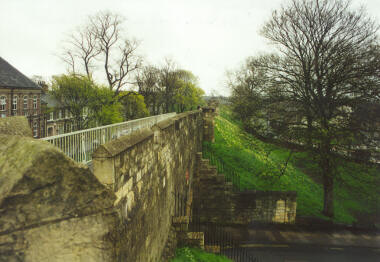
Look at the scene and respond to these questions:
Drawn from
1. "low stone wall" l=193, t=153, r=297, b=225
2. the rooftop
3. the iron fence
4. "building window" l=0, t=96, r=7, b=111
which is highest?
the rooftop

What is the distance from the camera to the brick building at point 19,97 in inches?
1141

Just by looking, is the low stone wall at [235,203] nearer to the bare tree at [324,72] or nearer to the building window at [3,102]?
the bare tree at [324,72]

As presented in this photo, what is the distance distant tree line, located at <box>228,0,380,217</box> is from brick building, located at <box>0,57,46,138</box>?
25822 mm

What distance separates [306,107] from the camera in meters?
12.5

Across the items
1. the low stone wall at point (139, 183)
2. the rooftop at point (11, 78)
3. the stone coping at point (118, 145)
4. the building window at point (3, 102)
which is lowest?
the low stone wall at point (139, 183)

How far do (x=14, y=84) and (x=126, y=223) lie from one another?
1420 inches

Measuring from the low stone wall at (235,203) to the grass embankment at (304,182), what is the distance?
94cm

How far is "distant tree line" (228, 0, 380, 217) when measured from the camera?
1108 centimetres

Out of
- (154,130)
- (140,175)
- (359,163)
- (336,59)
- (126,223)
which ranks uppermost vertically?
(336,59)

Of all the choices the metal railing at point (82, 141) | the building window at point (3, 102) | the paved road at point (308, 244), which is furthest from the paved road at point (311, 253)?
the building window at point (3, 102)

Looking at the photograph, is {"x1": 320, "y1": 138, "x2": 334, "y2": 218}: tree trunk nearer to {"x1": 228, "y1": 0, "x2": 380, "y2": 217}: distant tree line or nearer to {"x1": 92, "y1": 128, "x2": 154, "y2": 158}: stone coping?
{"x1": 228, "y1": 0, "x2": 380, "y2": 217}: distant tree line

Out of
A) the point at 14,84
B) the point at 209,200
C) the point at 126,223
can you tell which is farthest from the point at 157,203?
the point at 14,84

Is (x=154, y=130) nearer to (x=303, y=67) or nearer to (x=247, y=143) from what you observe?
(x=247, y=143)

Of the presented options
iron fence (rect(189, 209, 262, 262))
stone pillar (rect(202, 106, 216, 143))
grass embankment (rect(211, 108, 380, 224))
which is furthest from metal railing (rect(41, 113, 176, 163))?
stone pillar (rect(202, 106, 216, 143))
